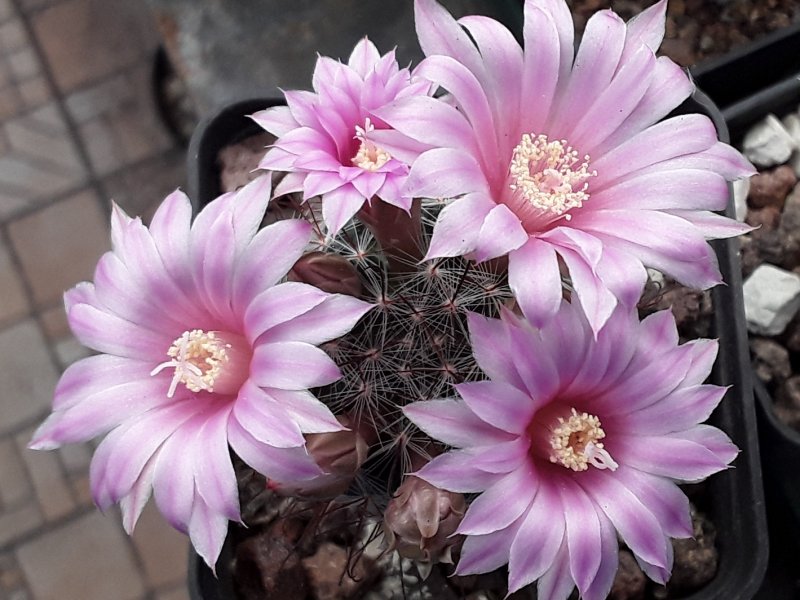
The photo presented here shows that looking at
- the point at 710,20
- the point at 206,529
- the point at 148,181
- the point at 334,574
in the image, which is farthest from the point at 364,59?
the point at 148,181

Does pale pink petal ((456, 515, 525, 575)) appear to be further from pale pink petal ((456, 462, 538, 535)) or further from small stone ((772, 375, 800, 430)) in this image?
small stone ((772, 375, 800, 430))

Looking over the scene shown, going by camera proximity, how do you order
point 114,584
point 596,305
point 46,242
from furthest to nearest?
point 46,242 < point 114,584 < point 596,305

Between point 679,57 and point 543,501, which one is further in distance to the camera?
point 679,57

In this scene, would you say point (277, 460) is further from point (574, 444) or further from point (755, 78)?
point (755, 78)

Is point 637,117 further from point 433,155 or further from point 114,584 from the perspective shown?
point 114,584

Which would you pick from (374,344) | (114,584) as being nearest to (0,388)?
(114,584)

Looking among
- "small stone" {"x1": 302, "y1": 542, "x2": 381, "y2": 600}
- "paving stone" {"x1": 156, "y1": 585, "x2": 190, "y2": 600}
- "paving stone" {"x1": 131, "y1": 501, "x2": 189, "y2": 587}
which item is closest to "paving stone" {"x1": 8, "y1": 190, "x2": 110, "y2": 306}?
"paving stone" {"x1": 131, "y1": 501, "x2": 189, "y2": 587}
